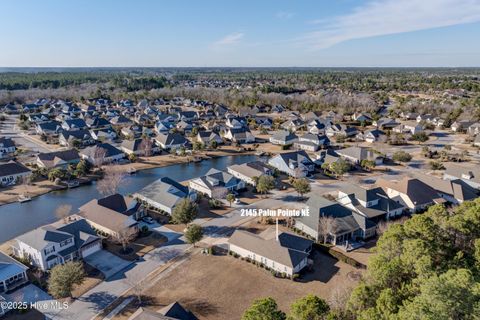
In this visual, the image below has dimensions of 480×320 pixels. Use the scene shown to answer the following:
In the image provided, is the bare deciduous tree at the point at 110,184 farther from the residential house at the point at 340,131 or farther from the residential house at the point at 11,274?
the residential house at the point at 340,131

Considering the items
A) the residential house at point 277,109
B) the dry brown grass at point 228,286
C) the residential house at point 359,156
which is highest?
the residential house at point 277,109

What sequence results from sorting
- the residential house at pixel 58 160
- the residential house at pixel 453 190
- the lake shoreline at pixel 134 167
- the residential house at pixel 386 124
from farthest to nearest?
the residential house at pixel 386 124 < the residential house at pixel 58 160 < the lake shoreline at pixel 134 167 < the residential house at pixel 453 190

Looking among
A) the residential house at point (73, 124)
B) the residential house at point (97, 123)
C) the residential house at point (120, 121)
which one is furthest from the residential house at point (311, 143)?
the residential house at point (73, 124)

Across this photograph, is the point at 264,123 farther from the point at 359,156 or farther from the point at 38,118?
the point at 38,118

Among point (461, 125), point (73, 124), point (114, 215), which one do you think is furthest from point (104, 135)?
point (461, 125)

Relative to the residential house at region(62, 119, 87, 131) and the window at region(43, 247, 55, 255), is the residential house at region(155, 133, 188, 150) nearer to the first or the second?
the residential house at region(62, 119, 87, 131)

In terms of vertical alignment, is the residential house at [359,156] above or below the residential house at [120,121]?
below

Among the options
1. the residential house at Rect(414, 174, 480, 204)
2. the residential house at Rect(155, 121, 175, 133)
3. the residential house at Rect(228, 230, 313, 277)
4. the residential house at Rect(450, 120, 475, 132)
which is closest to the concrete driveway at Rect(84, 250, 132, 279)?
the residential house at Rect(228, 230, 313, 277)
